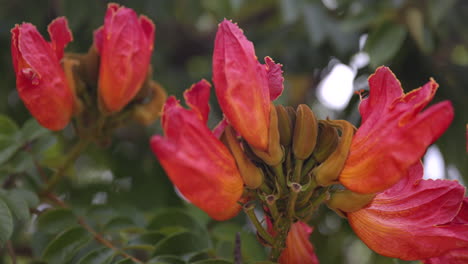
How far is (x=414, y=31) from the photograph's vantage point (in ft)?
7.33

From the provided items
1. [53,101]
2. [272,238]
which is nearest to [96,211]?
[53,101]

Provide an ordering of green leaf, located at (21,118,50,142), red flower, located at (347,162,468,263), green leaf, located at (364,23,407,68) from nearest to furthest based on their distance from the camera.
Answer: red flower, located at (347,162,468,263) → green leaf, located at (21,118,50,142) → green leaf, located at (364,23,407,68)

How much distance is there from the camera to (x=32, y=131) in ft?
5.78

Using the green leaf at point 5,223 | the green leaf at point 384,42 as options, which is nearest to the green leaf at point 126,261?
the green leaf at point 5,223

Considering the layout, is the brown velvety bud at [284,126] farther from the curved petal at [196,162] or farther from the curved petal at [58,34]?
the curved petal at [58,34]

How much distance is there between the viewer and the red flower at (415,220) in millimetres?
1148

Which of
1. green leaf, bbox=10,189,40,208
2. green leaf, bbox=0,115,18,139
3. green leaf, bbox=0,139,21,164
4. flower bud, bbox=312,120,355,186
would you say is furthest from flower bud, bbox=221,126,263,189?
green leaf, bbox=0,115,18,139

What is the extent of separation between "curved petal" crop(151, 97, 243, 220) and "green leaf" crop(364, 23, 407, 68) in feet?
3.90

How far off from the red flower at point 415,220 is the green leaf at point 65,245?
0.66 meters

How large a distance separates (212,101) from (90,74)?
112 centimetres

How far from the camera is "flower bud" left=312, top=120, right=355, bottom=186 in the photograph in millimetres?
1153

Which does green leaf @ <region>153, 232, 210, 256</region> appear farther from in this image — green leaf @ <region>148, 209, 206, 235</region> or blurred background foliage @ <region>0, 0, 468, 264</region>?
green leaf @ <region>148, 209, 206, 235</region>

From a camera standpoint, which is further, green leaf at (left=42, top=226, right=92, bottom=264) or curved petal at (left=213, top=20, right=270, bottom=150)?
green leaf at (left=42, top=226, right=92, bottom=264)

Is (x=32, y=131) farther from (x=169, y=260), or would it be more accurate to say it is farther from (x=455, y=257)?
(x=455, y=257)
